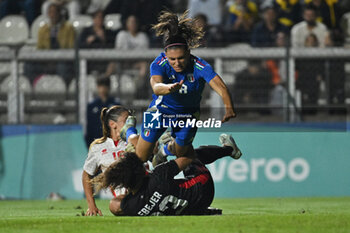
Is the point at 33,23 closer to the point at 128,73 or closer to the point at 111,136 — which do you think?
the point at 128,73

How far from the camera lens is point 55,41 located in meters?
14.4

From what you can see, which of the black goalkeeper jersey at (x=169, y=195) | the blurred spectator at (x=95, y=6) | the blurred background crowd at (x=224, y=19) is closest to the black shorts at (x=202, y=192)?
the black goalkeeper jersey at (x=169, y=195)

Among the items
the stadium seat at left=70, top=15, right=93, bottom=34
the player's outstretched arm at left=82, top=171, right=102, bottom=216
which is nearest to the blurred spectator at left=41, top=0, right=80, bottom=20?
the stadium seat at left=70, top=15, right=93, bottom=34

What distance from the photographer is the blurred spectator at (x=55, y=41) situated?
13789mm

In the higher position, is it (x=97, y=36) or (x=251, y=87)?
(x=97, y=36)

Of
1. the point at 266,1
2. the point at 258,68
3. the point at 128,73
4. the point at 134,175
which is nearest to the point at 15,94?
the point at 128,73

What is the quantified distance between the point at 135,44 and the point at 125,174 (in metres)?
7.67

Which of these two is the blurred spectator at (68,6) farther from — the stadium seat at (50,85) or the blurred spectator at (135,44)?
the stadium seat at (50,85)

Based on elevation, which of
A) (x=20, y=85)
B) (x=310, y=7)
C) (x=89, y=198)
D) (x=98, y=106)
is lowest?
(x=98, y=106)

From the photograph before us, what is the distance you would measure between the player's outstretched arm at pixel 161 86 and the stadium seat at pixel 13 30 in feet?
23.3

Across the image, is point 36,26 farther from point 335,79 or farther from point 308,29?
point 335,79

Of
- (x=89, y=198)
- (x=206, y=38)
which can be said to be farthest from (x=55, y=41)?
(x=89, y=198)

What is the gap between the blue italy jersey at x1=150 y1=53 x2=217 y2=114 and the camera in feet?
27.9

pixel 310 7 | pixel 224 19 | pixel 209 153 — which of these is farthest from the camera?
pixel 224 19
